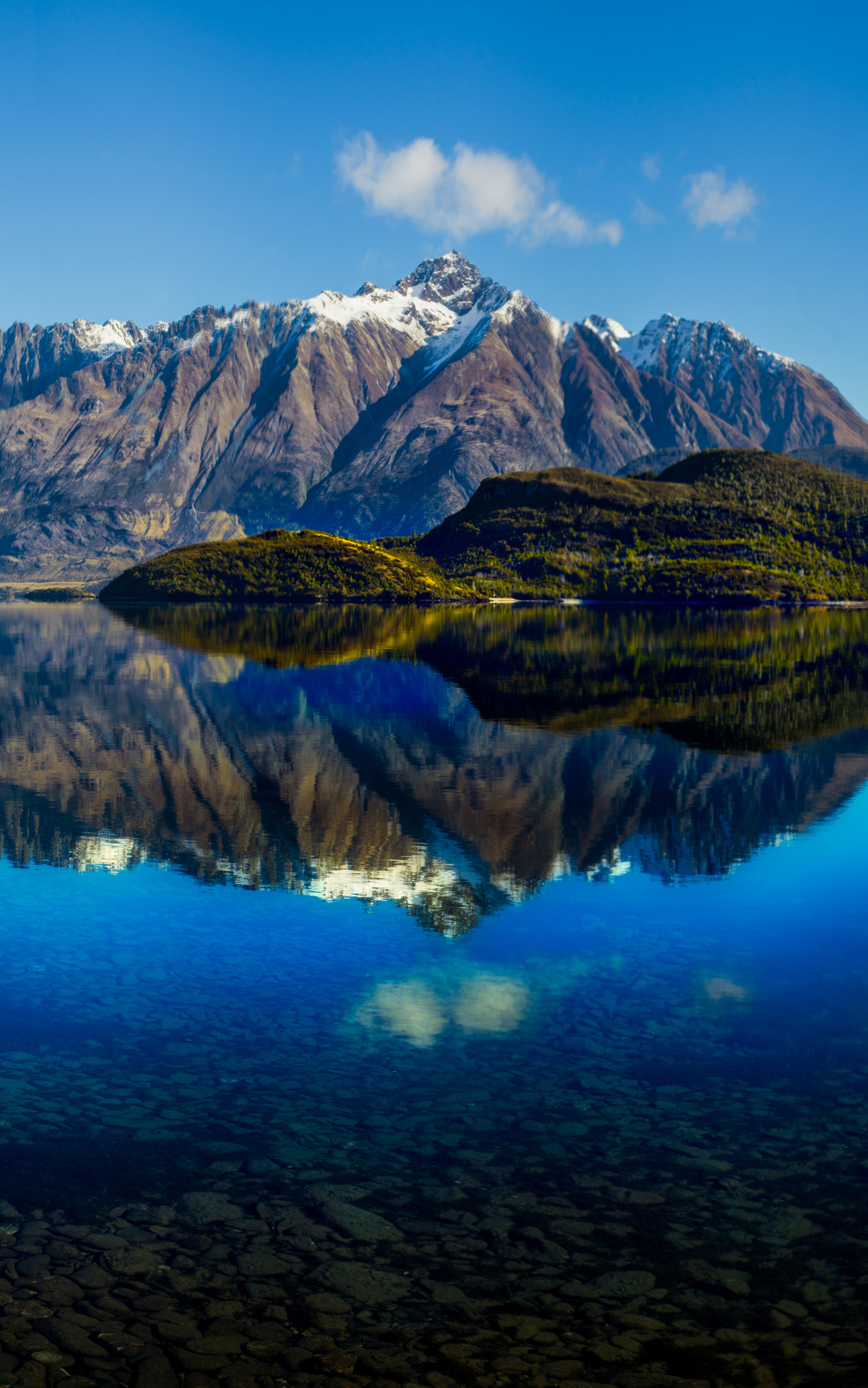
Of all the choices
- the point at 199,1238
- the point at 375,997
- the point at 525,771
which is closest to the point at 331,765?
the point at 525,771

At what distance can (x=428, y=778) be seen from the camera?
205 feet

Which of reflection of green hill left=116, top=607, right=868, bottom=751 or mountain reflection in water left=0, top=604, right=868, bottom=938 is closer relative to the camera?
mountain reflection in water left=0, top=604, right=868, bottom=938

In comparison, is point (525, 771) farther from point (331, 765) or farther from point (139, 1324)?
point (139, 1324)

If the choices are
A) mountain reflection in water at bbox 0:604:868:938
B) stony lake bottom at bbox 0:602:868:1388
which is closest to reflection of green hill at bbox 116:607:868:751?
mountain reflection in water at bbox 0:604:868:938

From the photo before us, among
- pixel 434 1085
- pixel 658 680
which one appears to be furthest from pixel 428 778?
pixel 658 680

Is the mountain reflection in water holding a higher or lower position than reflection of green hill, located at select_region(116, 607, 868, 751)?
lower

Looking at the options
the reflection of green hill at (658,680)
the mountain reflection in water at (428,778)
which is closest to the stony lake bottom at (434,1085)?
the mountain reflection in water at (428,778)

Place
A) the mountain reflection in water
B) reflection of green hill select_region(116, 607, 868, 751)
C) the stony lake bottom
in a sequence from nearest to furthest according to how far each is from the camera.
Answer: the stony lake bottom → the mountain reflection in water → reflection of green hill select_region(116, 607, 868, 751)

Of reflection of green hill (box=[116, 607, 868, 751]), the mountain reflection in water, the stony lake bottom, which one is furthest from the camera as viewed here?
reflection of green hill (box=[116, 607, 868, 751])

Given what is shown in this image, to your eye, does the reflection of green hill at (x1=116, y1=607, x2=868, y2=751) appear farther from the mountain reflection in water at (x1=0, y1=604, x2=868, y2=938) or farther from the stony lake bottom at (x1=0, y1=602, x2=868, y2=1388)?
the stony lake bottom at (x1=0, y1=602, x2=868, y2=1388)

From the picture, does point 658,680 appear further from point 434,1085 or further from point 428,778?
point 434,1085

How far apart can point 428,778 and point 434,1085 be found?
39092 millimetres

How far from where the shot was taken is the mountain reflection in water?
42844 millimetres

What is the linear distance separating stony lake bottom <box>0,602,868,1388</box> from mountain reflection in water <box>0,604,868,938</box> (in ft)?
1.11
